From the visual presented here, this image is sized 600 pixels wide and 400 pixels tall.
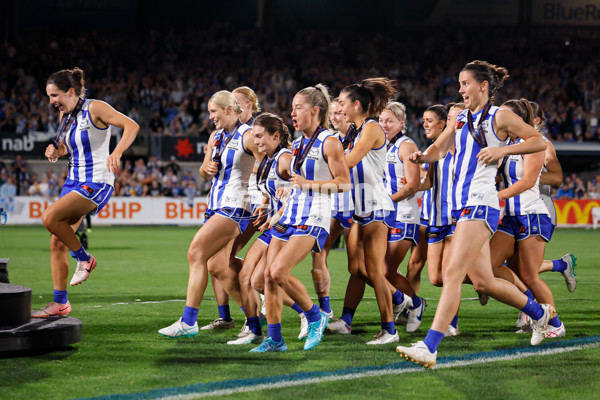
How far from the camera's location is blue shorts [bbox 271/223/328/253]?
591 centimetres

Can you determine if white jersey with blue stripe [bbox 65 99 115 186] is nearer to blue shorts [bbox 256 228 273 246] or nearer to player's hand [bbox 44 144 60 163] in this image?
player's hand [bbox 44 144 60 163]

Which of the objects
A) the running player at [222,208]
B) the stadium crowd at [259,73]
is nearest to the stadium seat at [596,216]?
the stadium crowd at [259,73]

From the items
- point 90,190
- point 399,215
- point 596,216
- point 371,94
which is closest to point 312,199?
point 371,94

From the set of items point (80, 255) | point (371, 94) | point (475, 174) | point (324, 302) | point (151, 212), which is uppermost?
point (371, 94)

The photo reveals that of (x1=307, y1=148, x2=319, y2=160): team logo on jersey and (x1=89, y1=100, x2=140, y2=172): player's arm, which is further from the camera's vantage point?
(x1=89, y1=100, x2=140, y2=172): player's arm

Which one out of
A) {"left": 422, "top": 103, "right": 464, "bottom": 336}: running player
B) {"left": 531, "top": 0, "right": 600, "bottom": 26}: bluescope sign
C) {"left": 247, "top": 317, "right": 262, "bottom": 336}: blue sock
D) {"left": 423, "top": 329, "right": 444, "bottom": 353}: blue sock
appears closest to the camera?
{"left": 423, "top": 329, "right": 444, "bottom": 353}: blue sock

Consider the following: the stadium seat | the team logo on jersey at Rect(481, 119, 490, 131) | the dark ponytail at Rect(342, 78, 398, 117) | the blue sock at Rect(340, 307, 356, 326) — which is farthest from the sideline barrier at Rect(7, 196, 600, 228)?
the team logo on jersey at Rect(481, 119, 490, 131)

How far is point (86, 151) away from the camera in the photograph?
23.4 feet

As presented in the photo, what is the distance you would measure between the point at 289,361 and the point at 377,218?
155cm

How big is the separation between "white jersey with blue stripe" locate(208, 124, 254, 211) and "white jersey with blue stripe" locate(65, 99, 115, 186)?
1.09m

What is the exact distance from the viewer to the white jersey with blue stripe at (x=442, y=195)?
22.2 feet

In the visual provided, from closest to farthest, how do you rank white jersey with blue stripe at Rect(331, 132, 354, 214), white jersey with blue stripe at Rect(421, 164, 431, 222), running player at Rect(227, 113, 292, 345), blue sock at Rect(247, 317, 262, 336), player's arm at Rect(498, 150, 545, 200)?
player's arm at Rect(498, 150, 545, 200)
running player at Rect(227, 113, 292, 345)
blue sock at Rect(247, 317, 262, 336)
white jersey with blue stripe at Rect(331, 132, 354, 214)
white jersey with blue stripe at Rect(421, 164, 431, 222)

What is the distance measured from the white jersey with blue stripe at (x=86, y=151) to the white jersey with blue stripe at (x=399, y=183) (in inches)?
103

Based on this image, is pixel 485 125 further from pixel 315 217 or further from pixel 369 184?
pixel 315 217
